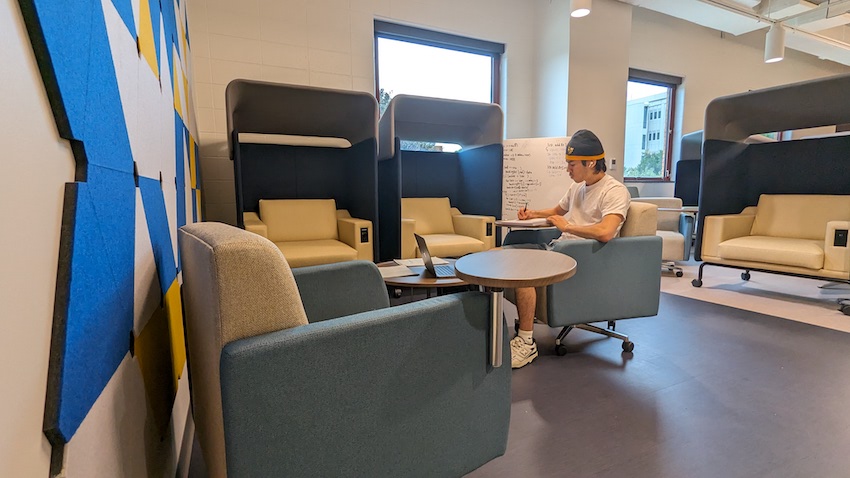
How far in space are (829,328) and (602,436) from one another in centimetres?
231

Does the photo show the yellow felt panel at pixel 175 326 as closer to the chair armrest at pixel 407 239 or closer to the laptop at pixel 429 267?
the laptop at pixel 429 267

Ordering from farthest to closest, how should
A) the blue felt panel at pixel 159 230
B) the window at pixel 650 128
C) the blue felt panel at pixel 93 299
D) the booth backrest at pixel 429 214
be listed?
the window at pixel 650 128, the booth backrest at pixel 429 214, the blue felt panel at pixel 159 230, the blue felt panel at pixel 93 299

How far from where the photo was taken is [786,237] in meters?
3.50

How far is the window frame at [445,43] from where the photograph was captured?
4.48 meters

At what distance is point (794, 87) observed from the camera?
3330mm

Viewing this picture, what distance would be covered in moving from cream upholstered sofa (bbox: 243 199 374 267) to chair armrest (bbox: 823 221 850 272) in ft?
11.3

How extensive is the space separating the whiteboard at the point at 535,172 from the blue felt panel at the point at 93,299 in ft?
13.5

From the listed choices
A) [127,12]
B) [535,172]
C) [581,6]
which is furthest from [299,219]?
[581,6]

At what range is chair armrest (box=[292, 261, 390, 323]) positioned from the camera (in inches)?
56.7

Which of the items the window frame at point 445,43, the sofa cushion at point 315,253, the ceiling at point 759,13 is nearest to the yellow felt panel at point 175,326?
the sofa cushion at point 315,253

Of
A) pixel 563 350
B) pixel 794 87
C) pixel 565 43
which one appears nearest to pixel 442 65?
pixel 565 43

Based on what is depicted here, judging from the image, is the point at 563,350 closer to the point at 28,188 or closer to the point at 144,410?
the point at 144,410

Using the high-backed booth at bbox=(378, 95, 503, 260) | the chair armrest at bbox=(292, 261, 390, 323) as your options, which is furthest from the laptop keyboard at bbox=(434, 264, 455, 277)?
the high-backed booth at bbox=(378, 95, 503, 260)

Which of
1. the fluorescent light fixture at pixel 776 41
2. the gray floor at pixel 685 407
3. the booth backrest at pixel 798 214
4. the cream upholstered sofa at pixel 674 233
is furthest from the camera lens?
the fluorescent light fixture at pixel 776 41
